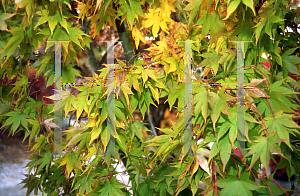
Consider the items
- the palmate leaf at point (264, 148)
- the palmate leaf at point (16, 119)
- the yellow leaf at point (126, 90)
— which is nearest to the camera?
the palmate leaf at point (264, 148)

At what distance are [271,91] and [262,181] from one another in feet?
0.85

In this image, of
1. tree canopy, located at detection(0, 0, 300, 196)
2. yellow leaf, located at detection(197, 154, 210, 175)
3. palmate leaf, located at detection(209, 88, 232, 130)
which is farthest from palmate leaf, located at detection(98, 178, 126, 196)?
palmate leaf, located at detection(209, 88, 232, 130)

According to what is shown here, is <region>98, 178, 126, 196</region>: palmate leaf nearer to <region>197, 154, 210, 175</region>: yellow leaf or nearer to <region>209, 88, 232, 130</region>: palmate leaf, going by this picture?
<region>197, 154, 210, 175</region>: yellow leaf

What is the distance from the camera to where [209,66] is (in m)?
0.70

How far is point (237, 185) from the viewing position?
1.98ft

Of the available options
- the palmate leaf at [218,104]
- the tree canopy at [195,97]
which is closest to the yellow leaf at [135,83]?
the tree canopy at [195,97]

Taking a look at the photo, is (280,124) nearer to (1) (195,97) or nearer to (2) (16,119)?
(1) (195,97)

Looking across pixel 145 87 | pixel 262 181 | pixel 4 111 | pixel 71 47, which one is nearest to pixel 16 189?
pixel 4 111

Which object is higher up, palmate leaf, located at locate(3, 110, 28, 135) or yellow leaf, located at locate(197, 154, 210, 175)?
palmate leaf, located at locate(3, 110, 28, 135)

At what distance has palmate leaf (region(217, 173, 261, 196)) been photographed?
591 mm

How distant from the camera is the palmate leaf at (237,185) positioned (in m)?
0.59

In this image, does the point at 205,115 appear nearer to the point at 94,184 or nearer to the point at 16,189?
the point at 94,184

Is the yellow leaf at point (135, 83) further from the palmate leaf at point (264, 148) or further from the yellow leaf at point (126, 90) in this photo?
the palmate leaf at point (264, 148)

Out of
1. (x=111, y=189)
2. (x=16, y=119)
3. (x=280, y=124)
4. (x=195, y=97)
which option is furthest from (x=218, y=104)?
(x=16, y=119)
